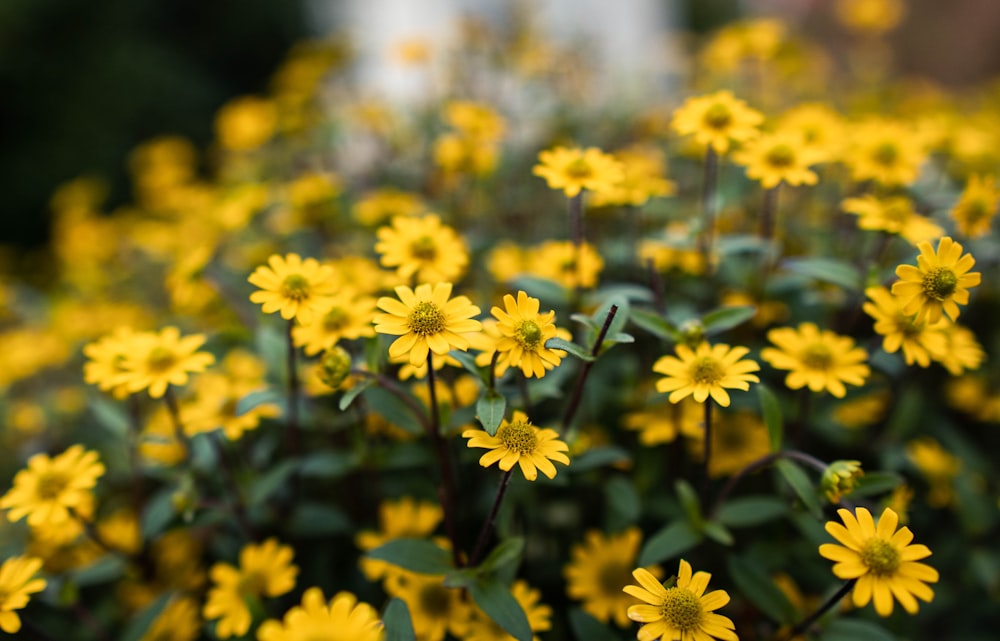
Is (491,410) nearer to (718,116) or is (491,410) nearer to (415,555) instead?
(415,555)

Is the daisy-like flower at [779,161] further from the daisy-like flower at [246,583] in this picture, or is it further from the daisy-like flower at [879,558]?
the daisy-like flower at [246,583]

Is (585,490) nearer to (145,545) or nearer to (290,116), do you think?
(145,545)

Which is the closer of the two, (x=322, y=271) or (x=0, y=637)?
(x=322, y=271)

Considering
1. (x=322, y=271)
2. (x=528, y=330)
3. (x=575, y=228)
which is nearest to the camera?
(x=528, y=330)

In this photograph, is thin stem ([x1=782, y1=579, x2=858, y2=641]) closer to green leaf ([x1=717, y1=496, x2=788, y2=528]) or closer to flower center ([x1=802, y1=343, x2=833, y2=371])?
green leaf ([x1=717, y1=496, x2=788, y2=528])

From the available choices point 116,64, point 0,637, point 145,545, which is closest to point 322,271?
point 145,545

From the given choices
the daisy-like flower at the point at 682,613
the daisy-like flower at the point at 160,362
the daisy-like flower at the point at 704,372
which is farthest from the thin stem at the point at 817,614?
the daisy-like flower at the point at 160,362

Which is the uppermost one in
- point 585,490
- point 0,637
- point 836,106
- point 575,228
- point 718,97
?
point 718,97
